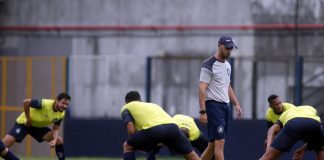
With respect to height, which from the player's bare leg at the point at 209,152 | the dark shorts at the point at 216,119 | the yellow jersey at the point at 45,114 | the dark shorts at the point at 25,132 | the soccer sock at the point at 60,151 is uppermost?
the dark shorts at the point at 216,119

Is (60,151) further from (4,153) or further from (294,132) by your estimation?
(294,132)

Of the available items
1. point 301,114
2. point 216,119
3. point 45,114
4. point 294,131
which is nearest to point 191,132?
point 45,114

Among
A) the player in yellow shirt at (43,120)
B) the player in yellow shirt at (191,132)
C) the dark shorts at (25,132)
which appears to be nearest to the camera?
the player in yellow shirt at (191,132)

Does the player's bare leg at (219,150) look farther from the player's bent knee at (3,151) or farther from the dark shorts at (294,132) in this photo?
the player's bent knee at (3,151)

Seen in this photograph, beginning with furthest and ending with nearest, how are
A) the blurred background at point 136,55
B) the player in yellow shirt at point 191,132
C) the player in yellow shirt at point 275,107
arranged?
the blurred background at point 136,55 → the player in yellow shirt at point 275,107 → the player in yellow shirt at point 191,132

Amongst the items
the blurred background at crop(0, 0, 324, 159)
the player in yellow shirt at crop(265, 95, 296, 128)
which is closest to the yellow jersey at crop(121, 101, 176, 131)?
the player in yellow shirt at crop(265, 95, 296, 128)

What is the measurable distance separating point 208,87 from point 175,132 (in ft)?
3.79

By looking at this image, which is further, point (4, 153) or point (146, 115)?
→ point (4, 153)

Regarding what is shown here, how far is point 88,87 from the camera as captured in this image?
1143 inches

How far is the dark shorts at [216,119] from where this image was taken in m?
16.0

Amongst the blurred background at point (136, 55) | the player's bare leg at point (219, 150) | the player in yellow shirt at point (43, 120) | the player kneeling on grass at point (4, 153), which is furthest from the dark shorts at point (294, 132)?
the blurred background at point (136, 55)

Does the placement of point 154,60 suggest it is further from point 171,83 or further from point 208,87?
point 208,87

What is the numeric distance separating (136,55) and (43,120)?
990 cm

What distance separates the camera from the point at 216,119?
16.0m
